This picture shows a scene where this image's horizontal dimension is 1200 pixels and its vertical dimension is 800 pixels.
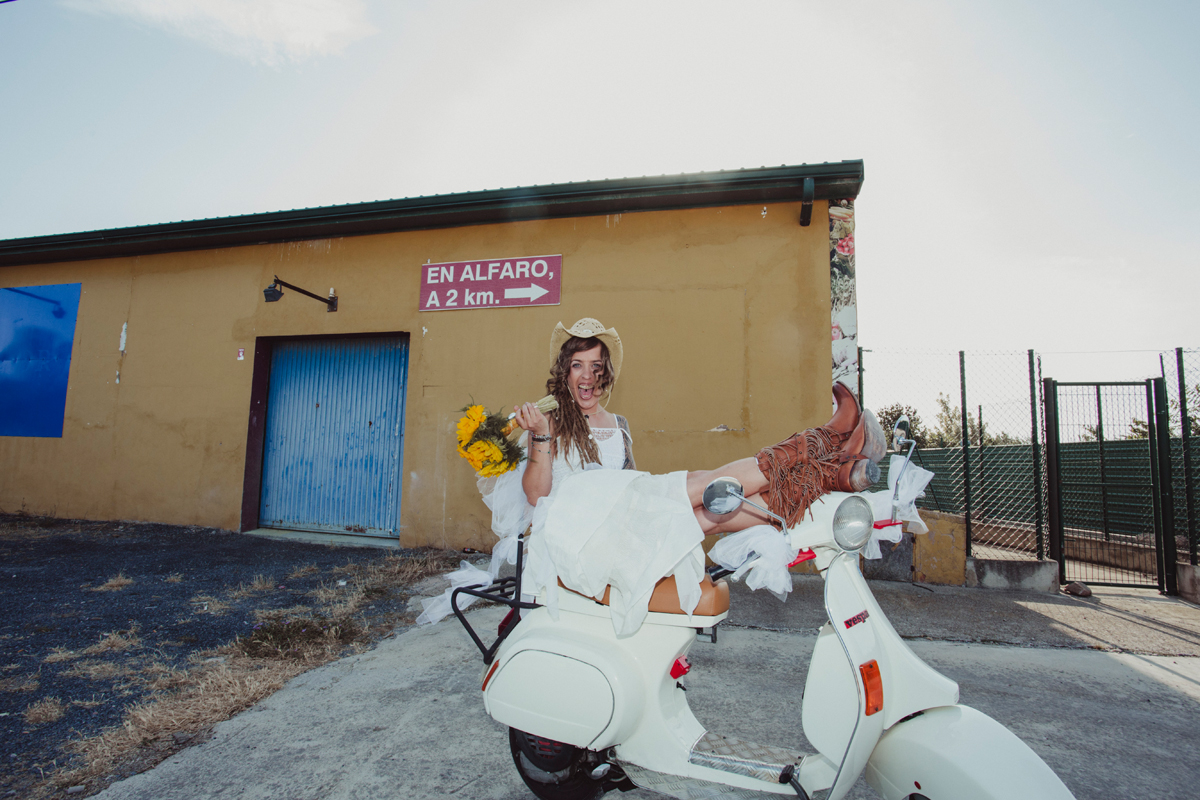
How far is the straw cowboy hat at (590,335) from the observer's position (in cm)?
258

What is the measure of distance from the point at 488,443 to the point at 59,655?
3.21m

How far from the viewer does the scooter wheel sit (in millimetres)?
1738

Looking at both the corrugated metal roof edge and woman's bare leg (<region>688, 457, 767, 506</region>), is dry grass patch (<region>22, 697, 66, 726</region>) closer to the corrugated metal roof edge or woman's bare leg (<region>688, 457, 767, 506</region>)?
woman's bare leg (<region>688, 457, 767, 506</region>)

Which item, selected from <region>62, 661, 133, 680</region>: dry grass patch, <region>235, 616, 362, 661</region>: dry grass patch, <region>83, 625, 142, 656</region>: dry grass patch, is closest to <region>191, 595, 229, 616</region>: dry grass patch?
<region>83, 625, 142, 656</region>: dry grass patch

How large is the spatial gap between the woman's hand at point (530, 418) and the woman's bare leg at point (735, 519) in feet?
2.19

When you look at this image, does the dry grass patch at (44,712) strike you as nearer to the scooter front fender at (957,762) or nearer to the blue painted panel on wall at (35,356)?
the scooter front fender at (957,762)

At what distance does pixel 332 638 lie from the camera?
3.38 m

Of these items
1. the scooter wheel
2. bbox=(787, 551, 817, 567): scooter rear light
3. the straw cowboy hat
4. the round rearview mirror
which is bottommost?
the scooter wheel

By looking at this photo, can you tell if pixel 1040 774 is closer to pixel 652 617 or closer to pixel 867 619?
pixel 867 619

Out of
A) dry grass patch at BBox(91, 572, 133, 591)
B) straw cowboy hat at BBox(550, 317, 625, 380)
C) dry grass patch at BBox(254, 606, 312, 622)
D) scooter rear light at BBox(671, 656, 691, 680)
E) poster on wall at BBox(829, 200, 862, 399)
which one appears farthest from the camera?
poster on wall at BBox(829, 200, 862, 399)

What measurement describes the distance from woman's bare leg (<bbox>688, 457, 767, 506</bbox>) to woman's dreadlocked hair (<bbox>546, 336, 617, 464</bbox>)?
0.75m

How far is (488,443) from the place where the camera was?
6.47ft

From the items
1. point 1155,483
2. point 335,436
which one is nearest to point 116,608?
point 335,436

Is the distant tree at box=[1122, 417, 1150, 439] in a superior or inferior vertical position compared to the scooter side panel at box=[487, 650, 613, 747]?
superior
